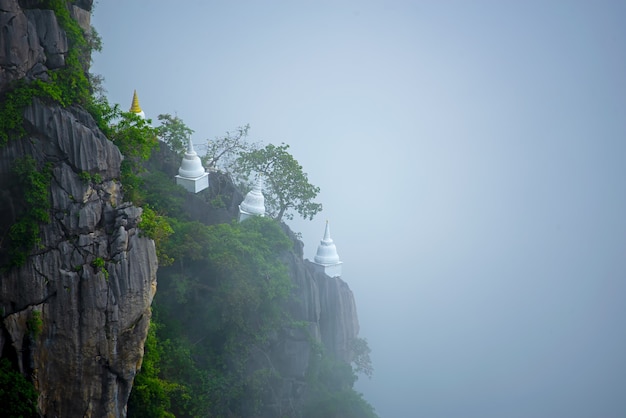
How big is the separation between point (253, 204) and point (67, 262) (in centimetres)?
1175

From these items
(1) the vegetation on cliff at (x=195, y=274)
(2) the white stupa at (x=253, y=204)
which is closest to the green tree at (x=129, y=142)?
(1) the vegetation on cliff at (x=195, y=274)

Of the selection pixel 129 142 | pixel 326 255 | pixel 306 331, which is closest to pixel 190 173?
pixel 306 331

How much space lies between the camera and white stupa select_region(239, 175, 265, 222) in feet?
82.5

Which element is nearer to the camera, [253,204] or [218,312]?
[218,312]

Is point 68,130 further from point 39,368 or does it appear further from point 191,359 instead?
point 191,359

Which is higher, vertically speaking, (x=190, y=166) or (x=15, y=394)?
(x=190, y=166)

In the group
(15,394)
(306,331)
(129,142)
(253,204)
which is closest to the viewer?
(15,394)

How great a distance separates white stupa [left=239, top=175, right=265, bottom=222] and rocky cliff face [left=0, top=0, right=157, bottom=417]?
10484 millimetres

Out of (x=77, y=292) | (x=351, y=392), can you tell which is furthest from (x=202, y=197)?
(x=77, y=292)

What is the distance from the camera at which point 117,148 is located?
1491 centimetres

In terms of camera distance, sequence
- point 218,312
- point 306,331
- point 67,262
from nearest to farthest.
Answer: point 67,262
point 218,312
point 306,331

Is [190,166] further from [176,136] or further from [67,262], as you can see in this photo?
[67,262]

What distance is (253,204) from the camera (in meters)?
25.2

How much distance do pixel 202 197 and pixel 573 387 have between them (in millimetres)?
47738
